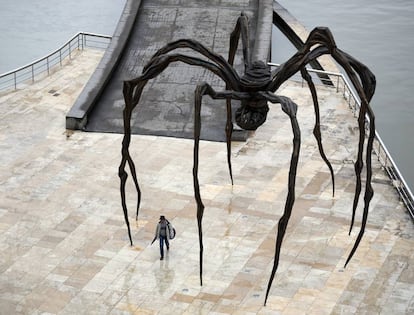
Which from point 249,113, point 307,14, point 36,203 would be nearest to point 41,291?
point 36,203

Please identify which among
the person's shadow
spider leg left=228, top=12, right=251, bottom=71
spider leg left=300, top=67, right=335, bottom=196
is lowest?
the person's shadow

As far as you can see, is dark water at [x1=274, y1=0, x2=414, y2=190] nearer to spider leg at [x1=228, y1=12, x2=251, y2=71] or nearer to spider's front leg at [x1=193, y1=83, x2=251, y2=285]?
spider leg at [x1=228, y1=12, x2=251, y2=71]

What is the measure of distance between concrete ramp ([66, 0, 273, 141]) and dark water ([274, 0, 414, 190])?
4990mm

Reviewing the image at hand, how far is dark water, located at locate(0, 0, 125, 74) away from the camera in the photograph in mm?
40625

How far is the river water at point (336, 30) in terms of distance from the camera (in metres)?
37.8

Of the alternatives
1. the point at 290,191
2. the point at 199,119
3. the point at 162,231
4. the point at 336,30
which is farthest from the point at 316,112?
the point at 336,30

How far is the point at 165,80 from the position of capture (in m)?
33.4

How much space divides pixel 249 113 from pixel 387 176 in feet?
29.8

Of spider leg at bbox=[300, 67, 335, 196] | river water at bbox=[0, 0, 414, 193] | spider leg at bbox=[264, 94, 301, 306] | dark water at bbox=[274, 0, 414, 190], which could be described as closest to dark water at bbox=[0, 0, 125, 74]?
river water at bbox=[0, 0, 414, 193]

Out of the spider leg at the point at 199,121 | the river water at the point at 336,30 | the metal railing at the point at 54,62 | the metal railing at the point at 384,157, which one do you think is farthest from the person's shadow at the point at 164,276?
the river water at the point at 336,30

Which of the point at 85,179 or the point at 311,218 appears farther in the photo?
the point at 85,179

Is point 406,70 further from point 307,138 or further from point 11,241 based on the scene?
point 11,241

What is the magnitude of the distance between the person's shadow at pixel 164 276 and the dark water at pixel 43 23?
56.7 feet

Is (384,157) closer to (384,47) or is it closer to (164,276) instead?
(164,276)
